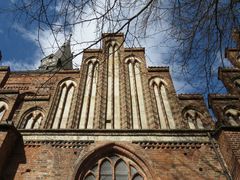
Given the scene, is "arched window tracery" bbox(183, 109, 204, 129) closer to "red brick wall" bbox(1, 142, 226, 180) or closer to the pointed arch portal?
"red brick wall" bbox(1, 142, 226, 180)

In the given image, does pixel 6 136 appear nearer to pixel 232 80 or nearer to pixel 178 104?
pixel 178 104

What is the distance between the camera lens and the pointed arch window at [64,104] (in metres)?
8.53

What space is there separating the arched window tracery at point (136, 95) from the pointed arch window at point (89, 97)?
1.23 metres

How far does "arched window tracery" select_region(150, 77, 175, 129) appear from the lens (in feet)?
27.6

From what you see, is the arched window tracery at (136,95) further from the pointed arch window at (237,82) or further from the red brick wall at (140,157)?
the pointed arch window at (237,82)

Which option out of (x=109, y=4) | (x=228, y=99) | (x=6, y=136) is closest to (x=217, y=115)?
(x=228, y=99)

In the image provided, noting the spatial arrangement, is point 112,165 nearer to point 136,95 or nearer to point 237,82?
point 136,95

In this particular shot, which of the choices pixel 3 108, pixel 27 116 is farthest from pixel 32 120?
pixel 3 108

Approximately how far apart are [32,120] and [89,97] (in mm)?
1887

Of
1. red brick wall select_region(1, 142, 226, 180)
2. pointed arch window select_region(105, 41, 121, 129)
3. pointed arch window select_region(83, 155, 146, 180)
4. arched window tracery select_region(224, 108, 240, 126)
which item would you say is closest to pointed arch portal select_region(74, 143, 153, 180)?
pointed arch window select_region(83, 155, 146, 180)

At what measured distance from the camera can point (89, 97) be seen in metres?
9.33

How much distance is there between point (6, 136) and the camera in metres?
7.10

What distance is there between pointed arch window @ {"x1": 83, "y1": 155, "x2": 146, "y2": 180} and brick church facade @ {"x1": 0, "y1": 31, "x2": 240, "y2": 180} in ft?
0.08

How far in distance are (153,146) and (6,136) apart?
12.1 ft
